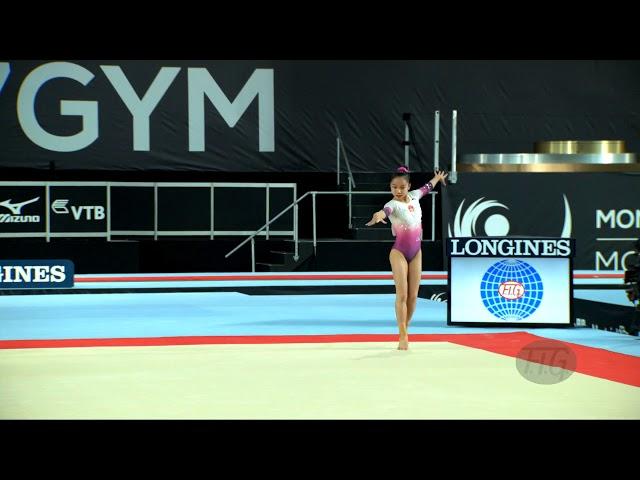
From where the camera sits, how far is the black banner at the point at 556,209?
22688 millimetres

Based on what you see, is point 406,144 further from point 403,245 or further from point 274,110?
point 403,245

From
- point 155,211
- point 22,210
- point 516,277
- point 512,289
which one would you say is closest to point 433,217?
point 155,211

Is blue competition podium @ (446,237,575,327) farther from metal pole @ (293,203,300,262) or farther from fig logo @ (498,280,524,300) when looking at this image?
metal pole @ (293,203,300,262)

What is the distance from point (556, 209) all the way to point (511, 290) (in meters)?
10.1


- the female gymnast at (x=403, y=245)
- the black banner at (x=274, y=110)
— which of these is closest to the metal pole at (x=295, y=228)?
the black banner at (x=274, y=110)

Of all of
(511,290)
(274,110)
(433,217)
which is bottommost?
(511,290)

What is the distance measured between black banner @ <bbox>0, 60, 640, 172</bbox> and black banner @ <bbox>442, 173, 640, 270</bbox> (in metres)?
2.57

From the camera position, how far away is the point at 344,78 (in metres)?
25.1

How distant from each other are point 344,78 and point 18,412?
18.4 metres

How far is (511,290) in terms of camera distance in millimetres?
13352

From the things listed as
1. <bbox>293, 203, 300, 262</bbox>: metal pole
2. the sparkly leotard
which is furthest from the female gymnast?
<bbox>293, 203, 300, 262</bbox>: metal pole
